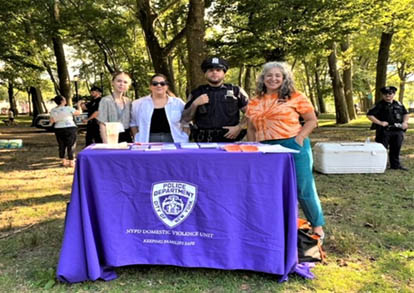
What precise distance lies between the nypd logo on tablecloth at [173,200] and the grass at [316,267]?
548 mm

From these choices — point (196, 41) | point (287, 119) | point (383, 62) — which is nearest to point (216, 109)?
point (287, 119)

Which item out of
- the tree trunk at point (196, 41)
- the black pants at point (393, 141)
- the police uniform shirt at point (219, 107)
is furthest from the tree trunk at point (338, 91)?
the police uniform shirt at point (219, 107)

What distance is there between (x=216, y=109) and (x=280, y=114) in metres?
0.72

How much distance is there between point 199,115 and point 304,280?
1813mm

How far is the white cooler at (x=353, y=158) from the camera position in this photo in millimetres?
7152

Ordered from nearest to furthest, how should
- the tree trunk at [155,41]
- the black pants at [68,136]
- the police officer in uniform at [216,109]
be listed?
the police officer in uniform at [216,109], the black pants at [68,136], the tree trunk at [155,41]

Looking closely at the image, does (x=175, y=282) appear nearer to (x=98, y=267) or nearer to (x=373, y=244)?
(x=98, y=267)

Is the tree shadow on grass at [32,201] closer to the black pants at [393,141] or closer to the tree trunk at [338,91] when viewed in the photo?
the black pants at [393,141]

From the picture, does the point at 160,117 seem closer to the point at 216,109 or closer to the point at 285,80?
the point at 216,109

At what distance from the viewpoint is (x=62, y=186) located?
659 cm

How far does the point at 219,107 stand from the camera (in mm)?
3756

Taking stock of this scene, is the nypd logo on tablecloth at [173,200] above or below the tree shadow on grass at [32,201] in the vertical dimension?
above

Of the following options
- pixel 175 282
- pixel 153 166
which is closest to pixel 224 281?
pixel 175 282

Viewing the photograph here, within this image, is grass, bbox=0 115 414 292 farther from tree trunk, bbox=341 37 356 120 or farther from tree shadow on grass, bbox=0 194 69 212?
tree trunk, bbox=341 37 356 120
